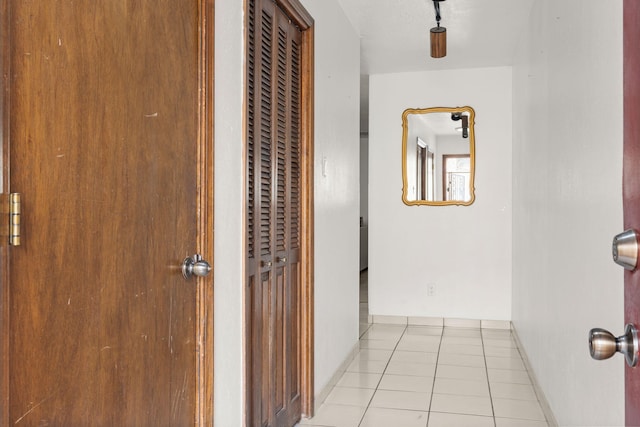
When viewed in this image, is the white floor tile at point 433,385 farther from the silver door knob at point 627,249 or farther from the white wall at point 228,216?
the silver door knob at point 627,249

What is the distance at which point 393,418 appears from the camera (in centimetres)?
293

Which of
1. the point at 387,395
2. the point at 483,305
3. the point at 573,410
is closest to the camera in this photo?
the point at 573,410

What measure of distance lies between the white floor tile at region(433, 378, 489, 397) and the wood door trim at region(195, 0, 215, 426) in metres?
2.00

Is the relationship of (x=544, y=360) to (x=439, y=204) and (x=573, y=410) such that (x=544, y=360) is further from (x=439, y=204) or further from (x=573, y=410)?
(x=439, y=204)

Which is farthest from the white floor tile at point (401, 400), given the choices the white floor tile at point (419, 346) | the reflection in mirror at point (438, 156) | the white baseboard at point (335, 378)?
the reflection in mirror at point (438, 156)

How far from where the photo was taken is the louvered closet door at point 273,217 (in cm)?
224

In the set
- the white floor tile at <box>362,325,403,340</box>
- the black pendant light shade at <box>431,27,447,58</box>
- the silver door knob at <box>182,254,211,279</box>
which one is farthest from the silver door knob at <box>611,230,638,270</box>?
the white floor tile at <box>362,325,403,340</box>

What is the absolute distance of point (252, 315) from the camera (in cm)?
225

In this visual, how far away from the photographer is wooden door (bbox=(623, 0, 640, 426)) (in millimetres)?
781

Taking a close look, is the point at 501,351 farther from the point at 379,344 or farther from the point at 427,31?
the point at 427,31

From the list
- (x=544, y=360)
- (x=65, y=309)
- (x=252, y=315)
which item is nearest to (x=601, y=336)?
(x=65, y=309)

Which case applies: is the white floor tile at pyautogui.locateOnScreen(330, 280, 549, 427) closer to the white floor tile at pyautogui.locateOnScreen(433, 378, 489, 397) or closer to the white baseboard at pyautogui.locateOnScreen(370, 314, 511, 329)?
the white floor tile at pyautogui.locateOnScreen(433, 378, 489, 397)

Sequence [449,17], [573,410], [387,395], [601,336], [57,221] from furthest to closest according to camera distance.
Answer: [449,17], [387,395], [573,410], [57,221], [601,336]

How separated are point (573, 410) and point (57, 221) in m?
2.02
